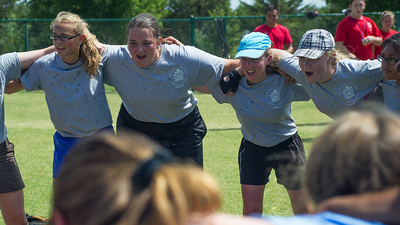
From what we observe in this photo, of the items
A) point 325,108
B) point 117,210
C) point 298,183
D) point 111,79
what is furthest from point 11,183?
point 117,210

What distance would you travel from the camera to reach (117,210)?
1.15 metres

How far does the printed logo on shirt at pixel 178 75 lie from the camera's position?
4.36m

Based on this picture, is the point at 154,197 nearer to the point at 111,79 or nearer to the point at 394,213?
the point at 394,213

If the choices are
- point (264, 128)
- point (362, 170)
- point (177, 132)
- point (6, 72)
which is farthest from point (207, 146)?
point (362, 170)

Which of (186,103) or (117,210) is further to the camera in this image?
(186,103)

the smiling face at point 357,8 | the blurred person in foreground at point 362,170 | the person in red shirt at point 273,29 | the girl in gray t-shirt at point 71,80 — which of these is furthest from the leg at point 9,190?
the person in red shirt at point 273,29

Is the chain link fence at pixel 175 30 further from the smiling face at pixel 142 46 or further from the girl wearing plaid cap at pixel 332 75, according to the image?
the girl wearing plaid cap at pixel 332 75

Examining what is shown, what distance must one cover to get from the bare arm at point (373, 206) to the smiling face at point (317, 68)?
2685mm

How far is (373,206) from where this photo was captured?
1246mm

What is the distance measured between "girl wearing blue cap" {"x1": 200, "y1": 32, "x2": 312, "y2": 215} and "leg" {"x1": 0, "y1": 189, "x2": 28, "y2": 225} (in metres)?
1.94

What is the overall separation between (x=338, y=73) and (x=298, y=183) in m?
1.02

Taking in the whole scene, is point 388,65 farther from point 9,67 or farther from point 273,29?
point 273,29

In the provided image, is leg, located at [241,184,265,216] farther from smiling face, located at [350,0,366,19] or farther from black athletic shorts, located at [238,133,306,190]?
smiling face, located at [350,0,366,19]

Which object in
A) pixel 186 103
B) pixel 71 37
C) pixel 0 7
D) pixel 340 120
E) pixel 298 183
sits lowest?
pixel 0 7
